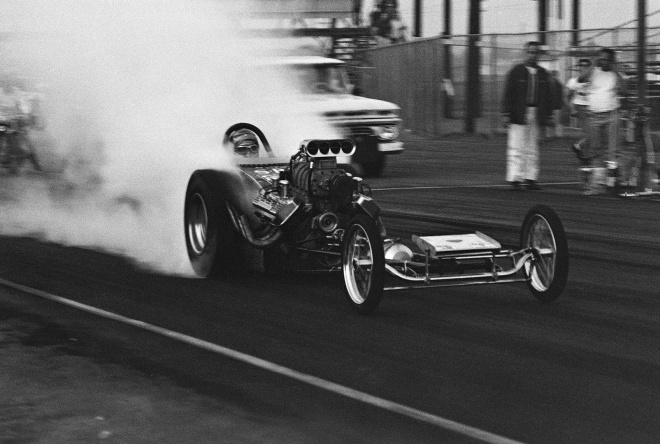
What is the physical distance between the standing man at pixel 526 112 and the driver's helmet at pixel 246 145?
6.98 meters

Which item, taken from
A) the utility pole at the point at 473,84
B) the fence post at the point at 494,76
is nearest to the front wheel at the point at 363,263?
the fence post at the point at 494,76

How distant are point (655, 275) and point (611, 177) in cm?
636

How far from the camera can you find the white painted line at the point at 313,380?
4.99 m

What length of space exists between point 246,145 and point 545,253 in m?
2.99

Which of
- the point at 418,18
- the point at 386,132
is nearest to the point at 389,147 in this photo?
the point at 386,132

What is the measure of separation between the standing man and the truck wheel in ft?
25.0

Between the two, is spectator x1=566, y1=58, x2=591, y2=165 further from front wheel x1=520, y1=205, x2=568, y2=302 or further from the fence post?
the fence post

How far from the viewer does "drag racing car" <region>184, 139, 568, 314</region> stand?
7.36 meters

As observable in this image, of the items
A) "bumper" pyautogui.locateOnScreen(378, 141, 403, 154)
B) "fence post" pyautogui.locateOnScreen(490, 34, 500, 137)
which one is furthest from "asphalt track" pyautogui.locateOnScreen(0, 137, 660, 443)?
"fence post" pyautogui.locateOnScreen(490, 34, 500, 137)

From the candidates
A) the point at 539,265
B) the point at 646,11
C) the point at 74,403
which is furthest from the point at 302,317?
the point at 646,11

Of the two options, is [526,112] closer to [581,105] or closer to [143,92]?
[581,105]

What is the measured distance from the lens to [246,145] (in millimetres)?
9648

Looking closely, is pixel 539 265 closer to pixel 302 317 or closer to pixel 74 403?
pixel 302 317

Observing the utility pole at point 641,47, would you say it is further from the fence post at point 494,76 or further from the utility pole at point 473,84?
the utility pole at point 473,84
